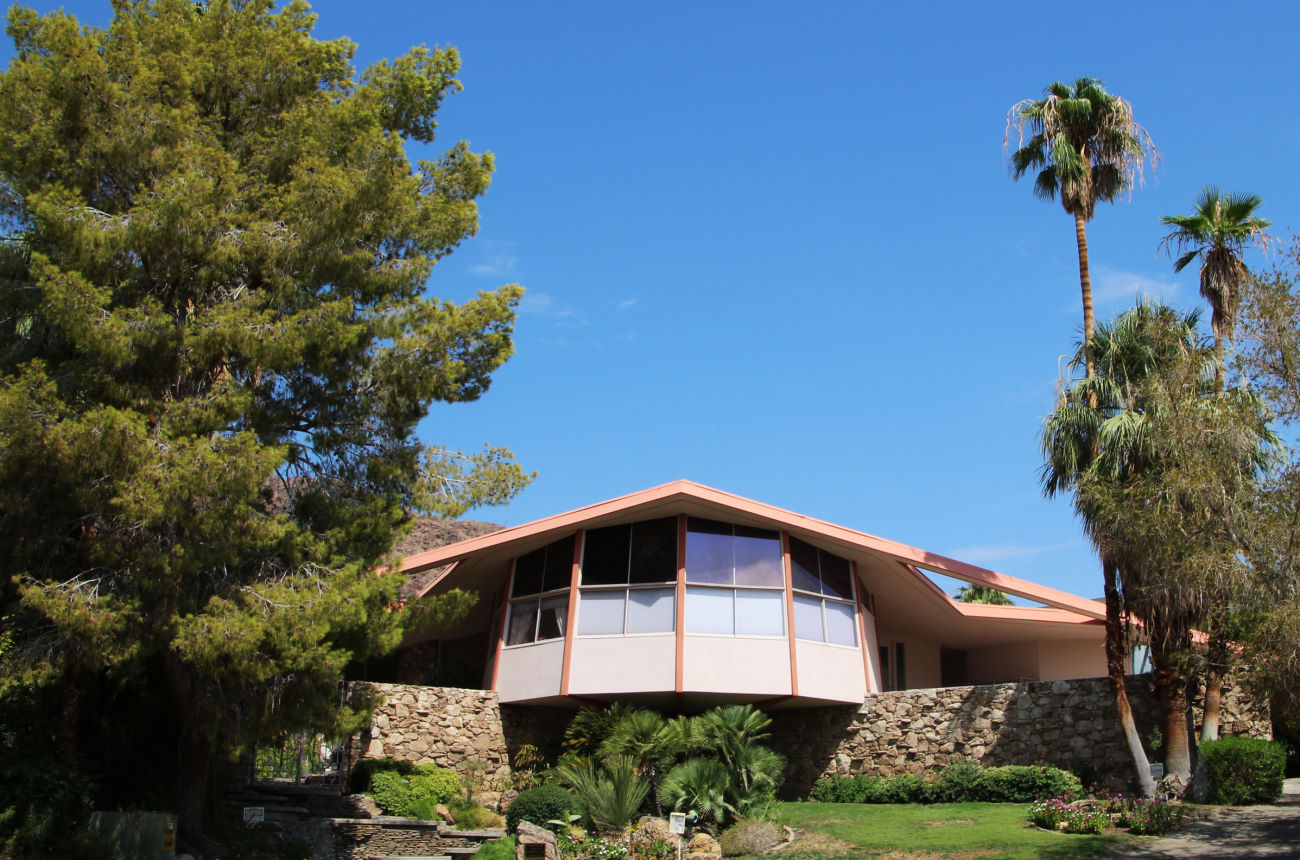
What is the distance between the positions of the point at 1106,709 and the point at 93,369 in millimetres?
17174

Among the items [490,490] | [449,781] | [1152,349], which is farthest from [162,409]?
[1152,349]

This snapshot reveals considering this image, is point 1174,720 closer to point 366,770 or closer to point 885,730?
point 885,730

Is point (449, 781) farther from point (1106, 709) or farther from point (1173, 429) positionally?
point (1173, 429)

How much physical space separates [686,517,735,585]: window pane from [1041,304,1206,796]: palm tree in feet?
20.0

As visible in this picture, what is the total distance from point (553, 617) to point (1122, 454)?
36.2 feet

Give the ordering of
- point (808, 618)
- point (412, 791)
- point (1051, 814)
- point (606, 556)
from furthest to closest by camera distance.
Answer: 1. point (606, 556)
2. point (808, 618)
3. point (412, 791)
4. point (1051, 814)

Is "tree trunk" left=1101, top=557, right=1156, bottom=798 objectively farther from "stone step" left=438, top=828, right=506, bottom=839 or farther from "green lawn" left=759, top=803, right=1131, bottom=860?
"stone step" left=438, top=828, right=506, bottom=839

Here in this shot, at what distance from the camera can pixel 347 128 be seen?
15742 mm

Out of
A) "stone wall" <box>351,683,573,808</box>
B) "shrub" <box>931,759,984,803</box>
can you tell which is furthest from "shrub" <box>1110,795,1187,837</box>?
"stone wall" <box>351,683,573,808</box>

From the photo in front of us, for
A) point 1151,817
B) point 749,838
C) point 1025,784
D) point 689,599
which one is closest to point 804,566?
point 689,599

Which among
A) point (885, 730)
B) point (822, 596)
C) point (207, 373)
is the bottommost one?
point (885, 730)

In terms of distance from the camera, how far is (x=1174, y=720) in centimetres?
1680

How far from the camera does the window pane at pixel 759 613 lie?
65.8 ft

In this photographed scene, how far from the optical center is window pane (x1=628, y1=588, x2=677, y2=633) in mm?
19906
